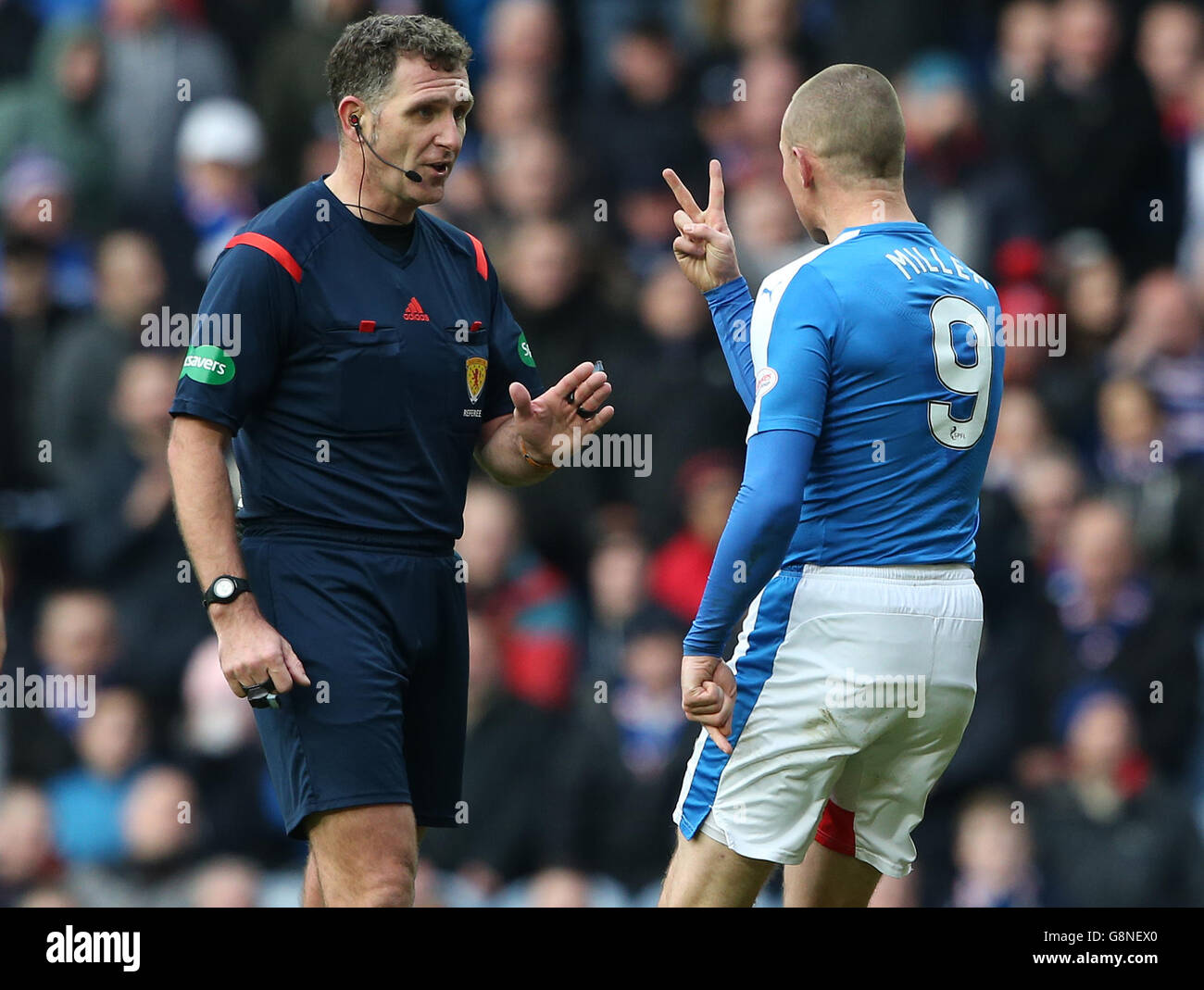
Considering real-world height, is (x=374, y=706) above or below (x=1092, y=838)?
above

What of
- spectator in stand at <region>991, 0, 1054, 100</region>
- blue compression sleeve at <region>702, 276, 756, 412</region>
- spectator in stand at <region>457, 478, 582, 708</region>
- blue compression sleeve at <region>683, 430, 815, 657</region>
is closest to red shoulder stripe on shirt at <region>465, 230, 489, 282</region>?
blue compression sleeve at <region>702, 276, 756, 412</region>

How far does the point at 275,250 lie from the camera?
4.08m

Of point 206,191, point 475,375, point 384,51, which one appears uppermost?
point 206,191

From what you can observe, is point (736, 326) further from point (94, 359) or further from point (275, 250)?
point (94, 359)

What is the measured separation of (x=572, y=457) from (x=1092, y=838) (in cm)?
255

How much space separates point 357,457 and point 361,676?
521mm

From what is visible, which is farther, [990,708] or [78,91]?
[78,91]

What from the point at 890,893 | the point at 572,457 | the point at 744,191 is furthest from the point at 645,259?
the point at 890,893

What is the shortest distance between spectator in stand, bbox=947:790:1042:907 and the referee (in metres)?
3.13

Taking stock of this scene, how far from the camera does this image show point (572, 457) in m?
7.14


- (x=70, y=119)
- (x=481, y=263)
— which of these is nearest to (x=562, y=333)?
(x=70, y=119)

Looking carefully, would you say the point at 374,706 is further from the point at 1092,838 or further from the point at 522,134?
the point at 522,134

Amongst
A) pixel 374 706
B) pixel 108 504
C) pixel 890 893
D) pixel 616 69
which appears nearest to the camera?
pixel 374 706

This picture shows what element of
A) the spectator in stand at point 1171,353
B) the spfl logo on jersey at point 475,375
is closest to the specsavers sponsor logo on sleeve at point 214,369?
the spfl logo on jersey at point 475,375
